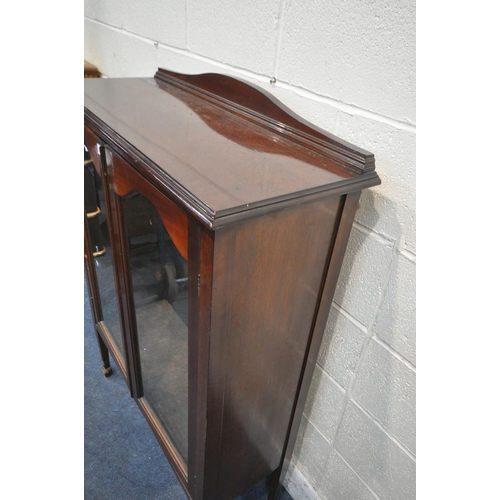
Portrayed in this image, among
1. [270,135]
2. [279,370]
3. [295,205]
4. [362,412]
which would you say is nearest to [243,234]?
[295,205]

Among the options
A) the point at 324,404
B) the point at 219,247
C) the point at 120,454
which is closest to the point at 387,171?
Answer: the point at 219,247

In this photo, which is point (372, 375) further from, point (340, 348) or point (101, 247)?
point (101, 247)

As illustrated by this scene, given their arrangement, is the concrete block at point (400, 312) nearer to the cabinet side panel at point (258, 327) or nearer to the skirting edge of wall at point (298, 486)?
the cabinet side panel at point (258, 327)

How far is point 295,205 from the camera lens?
1.73 ft

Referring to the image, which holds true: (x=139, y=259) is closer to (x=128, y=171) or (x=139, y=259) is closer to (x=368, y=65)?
(x=128, y=171)

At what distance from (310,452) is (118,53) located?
56.0 inches

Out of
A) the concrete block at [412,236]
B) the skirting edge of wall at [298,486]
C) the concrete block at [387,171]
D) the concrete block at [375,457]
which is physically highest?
the concrete block at [387,171]

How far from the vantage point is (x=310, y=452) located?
1.03 meters

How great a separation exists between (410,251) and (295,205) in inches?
9.5

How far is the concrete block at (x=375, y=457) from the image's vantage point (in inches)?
31.3

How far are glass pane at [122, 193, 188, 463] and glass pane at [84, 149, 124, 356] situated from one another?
0.44ft

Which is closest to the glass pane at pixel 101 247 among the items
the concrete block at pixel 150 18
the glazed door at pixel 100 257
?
the glazed door at pixel 100 257

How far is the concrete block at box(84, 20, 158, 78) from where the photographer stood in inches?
48.5

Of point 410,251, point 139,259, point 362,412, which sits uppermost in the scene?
point 410,251
